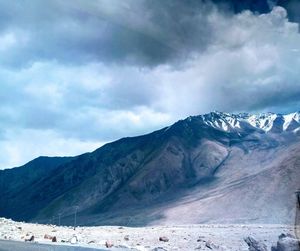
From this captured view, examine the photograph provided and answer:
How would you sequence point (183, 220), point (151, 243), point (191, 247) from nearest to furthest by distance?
point (191, 247) → point (151, 243) → point (183, 220)

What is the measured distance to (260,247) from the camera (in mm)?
52656

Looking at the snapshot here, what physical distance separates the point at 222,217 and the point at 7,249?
4737 inches

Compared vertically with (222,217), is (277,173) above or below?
above

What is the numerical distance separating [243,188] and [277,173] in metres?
15.3

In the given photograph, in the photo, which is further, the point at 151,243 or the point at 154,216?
the point at 154,216

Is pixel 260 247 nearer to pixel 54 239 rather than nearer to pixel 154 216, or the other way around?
pixel 54 239

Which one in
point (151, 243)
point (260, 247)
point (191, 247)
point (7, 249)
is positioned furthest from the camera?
point (151, 243)

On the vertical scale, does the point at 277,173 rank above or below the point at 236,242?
above

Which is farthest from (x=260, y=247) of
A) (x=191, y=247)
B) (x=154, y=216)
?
(x=154, y=216)

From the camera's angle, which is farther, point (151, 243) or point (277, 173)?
point (277, 173)

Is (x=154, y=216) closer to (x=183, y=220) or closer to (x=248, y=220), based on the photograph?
(x=183, y=220)

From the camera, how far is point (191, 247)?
2864 inches

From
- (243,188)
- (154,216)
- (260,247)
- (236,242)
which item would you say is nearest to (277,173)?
(243,188)

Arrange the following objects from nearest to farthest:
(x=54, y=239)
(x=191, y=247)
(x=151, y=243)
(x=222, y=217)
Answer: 1. (x=191, y=247)
2. (x=151, y=243)
3. (x=54, y=239)
4. (x=222, y=217)
